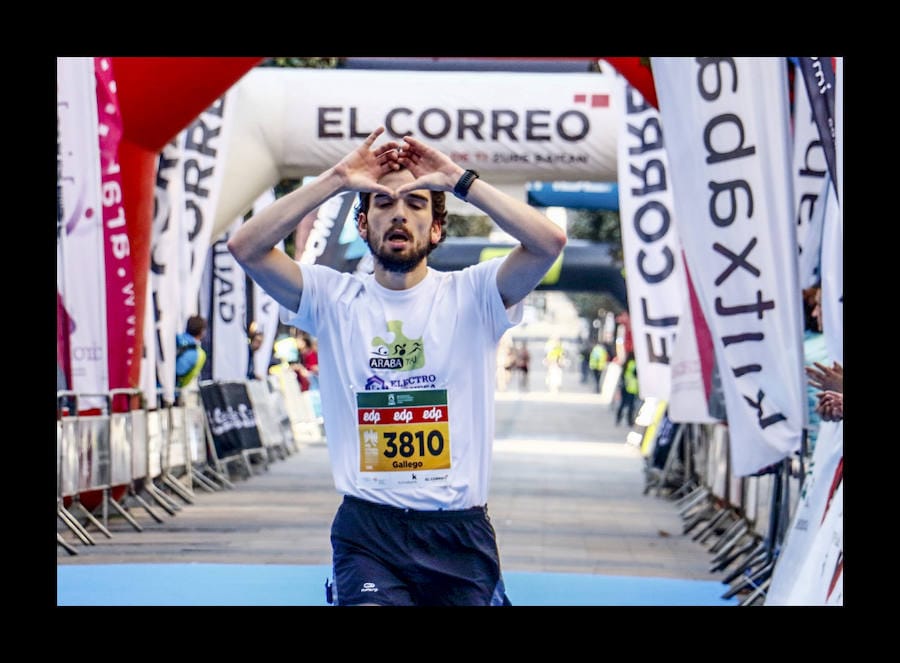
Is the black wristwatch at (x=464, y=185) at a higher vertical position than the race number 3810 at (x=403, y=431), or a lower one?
higher

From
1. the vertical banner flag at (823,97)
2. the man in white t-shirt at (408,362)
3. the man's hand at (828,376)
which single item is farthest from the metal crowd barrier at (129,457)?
the man in white t-shirt at (408,362)

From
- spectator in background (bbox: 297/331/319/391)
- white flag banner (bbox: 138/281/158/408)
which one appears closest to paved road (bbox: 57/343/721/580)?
white flag banner (bbox: 138/281/158/408)

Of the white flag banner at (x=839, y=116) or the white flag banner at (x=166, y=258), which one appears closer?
the white flag banner at (x=839, y=116)

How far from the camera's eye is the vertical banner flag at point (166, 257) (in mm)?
13945

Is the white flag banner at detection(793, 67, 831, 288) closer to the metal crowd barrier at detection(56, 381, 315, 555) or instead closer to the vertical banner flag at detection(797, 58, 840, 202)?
the vertical banner flag at detection(797, 58, 840, 202)

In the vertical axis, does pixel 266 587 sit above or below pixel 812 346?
below

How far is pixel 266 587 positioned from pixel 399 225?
215 inches

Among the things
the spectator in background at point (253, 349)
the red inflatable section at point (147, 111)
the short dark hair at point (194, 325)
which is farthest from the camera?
the spectator in background at point (253, 349)

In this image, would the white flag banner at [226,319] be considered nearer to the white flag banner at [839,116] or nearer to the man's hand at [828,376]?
the man's hand at [828,376]

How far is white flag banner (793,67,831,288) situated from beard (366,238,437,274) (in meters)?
4.22

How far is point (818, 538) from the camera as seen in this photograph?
23.1 feet

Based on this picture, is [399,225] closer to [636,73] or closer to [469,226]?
[636,73]

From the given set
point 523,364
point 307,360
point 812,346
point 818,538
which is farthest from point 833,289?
point 523,364

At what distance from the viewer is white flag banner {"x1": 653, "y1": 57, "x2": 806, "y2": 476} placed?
26.0 feet
